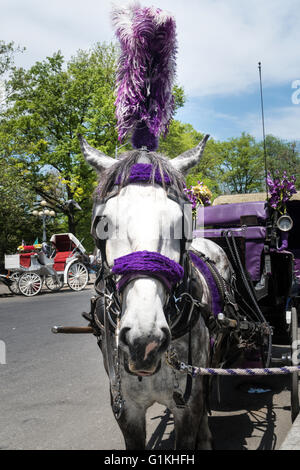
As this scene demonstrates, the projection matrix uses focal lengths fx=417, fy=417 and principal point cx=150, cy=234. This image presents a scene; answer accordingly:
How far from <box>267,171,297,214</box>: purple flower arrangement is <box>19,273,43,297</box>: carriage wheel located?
12.7 m

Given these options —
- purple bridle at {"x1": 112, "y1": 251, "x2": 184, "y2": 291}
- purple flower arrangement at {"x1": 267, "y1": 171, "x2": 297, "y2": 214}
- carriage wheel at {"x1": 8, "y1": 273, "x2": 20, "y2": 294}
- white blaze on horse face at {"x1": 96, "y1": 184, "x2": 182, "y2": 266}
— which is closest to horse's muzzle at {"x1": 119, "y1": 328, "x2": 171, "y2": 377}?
purple bridle at {"x1": 112, "y1": 251, "x2": 184, "y2": 291}

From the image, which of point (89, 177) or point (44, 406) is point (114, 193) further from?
point (89, 177)

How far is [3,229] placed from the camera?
23906mm

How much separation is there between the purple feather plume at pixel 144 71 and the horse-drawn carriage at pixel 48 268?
13770 millimetres

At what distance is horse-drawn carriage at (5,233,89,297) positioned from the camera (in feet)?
53.0

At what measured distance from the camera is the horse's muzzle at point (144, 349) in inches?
66.9

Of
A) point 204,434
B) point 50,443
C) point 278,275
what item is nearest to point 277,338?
point 278,275

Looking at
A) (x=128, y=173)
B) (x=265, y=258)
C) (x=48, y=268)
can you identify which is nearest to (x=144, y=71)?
(x=128, y=173)

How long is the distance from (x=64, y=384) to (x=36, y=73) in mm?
23761

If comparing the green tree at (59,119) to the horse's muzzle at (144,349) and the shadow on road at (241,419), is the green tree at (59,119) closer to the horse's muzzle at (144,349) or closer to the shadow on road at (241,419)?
the shadow on road at (241,419)

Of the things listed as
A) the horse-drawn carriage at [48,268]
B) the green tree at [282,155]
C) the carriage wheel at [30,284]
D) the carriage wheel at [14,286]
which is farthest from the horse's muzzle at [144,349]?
the green tree at [282,155]

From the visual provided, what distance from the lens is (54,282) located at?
17312 mm

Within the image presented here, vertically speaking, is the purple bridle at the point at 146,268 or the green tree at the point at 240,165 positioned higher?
the green tree at the point at 240,165

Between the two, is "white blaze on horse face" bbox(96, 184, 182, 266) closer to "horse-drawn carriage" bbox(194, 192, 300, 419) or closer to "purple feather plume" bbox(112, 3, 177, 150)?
"purple feather plume" bbox(112, 3, 177, 150)
